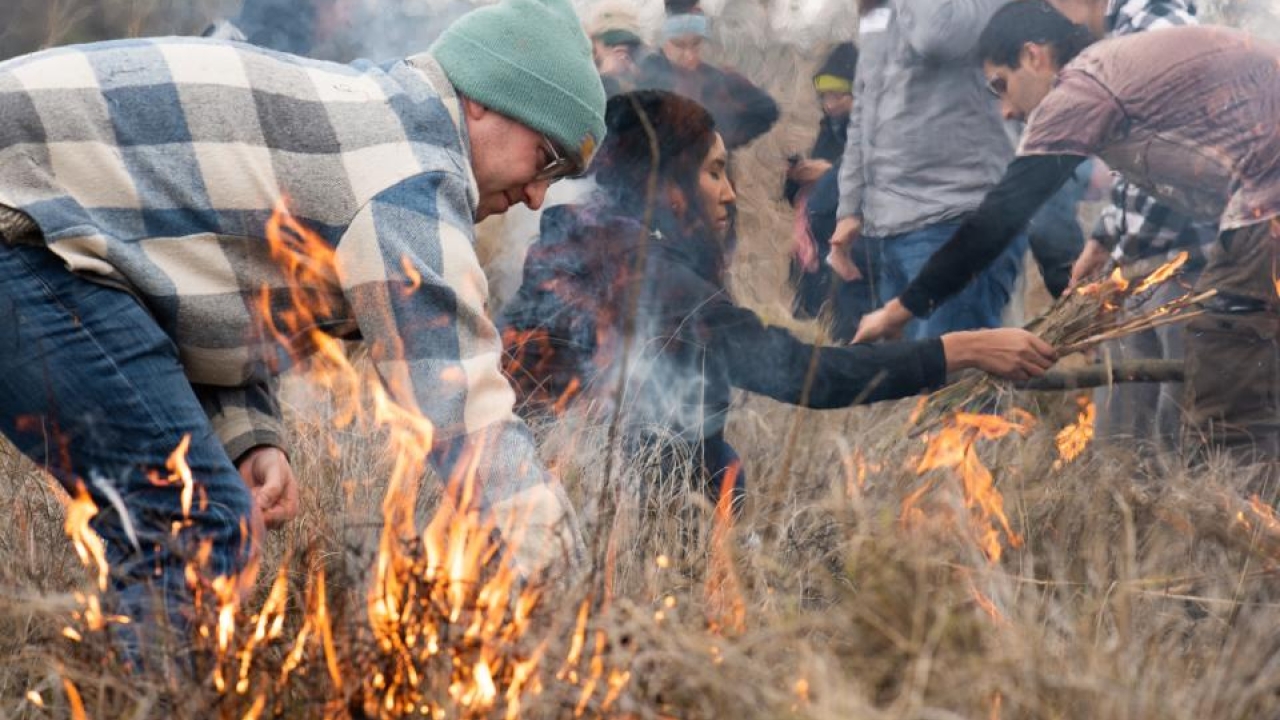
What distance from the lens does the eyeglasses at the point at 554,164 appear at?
2.77 m

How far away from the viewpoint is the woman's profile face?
4.25 m

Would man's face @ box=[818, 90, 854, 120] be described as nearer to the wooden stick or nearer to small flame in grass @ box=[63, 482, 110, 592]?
the wooden stick

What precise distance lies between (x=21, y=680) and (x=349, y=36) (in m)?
4.87

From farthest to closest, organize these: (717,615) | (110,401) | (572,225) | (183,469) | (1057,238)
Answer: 1. (1057,238)
2. (572,225)
3. (717,615)
4. (110,401)
5. (183,469)

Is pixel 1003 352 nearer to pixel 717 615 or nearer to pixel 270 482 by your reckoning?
pixel 717 615

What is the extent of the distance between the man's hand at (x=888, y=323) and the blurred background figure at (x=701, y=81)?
0.93m

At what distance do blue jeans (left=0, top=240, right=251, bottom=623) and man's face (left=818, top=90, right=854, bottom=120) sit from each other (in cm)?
335

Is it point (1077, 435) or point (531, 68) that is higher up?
point (531, 68)

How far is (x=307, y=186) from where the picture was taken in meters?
2.40

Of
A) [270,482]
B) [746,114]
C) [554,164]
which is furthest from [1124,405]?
[270,482]

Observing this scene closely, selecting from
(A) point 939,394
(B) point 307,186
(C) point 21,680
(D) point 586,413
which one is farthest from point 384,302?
(A) point 939,394

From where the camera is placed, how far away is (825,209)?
5.19 meters

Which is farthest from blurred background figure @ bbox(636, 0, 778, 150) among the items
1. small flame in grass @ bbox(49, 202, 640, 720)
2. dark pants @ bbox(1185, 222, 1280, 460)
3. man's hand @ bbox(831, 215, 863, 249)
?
small flame in grass @ bbox(49, 202, 640, 720)

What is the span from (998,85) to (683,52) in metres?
1.27
